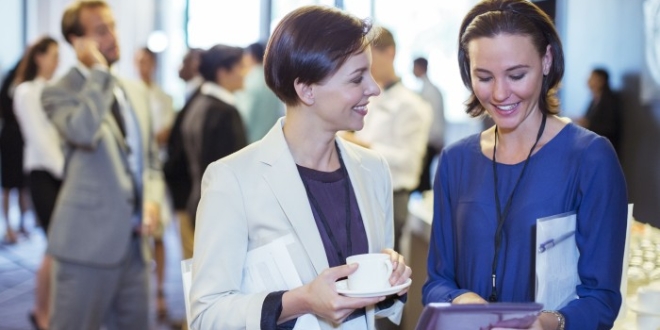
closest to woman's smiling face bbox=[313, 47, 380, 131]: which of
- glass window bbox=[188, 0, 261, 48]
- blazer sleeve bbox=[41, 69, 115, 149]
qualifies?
blazer sleeve bbox=[41, 69, 115, 149]

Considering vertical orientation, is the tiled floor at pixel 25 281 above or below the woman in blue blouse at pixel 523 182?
below

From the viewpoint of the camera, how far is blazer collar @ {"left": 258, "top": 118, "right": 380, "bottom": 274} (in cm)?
172

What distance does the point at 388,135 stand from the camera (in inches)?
177

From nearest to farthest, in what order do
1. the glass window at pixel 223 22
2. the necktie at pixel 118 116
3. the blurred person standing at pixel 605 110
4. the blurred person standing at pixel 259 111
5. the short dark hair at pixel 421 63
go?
the necktie at pixel 118 116 → the blurred person standing at pixel 259 111 → the blurred person standing at pixel 605 110 → the short dark hair at pixel 421 63 → the glass window at pixel 223 22

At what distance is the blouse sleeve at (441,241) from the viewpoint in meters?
1.82

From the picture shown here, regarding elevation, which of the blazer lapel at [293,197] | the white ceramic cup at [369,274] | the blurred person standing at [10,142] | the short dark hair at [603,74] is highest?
the blazer lapel at [293,197]

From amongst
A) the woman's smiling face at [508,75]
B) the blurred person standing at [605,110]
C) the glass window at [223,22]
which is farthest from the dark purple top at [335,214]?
the glass window at [223,22]

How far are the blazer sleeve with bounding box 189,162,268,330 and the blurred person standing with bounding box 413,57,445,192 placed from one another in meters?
4.83

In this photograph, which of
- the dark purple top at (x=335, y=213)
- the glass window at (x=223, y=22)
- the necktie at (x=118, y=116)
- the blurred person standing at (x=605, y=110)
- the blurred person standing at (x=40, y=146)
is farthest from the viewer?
the glass window at (x=223, y=22)

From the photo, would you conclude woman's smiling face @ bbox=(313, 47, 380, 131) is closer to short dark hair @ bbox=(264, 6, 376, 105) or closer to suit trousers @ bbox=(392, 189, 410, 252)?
short dark hair @ bbox=(264, 6, 376, 105)

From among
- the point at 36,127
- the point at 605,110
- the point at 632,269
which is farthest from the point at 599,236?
the point at 605,110

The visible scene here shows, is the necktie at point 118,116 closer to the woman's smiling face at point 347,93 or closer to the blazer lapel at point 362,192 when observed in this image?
the blazer lapel at point 362,192

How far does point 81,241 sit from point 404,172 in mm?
1816

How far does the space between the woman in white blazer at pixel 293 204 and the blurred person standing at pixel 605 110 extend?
16.4 feet
